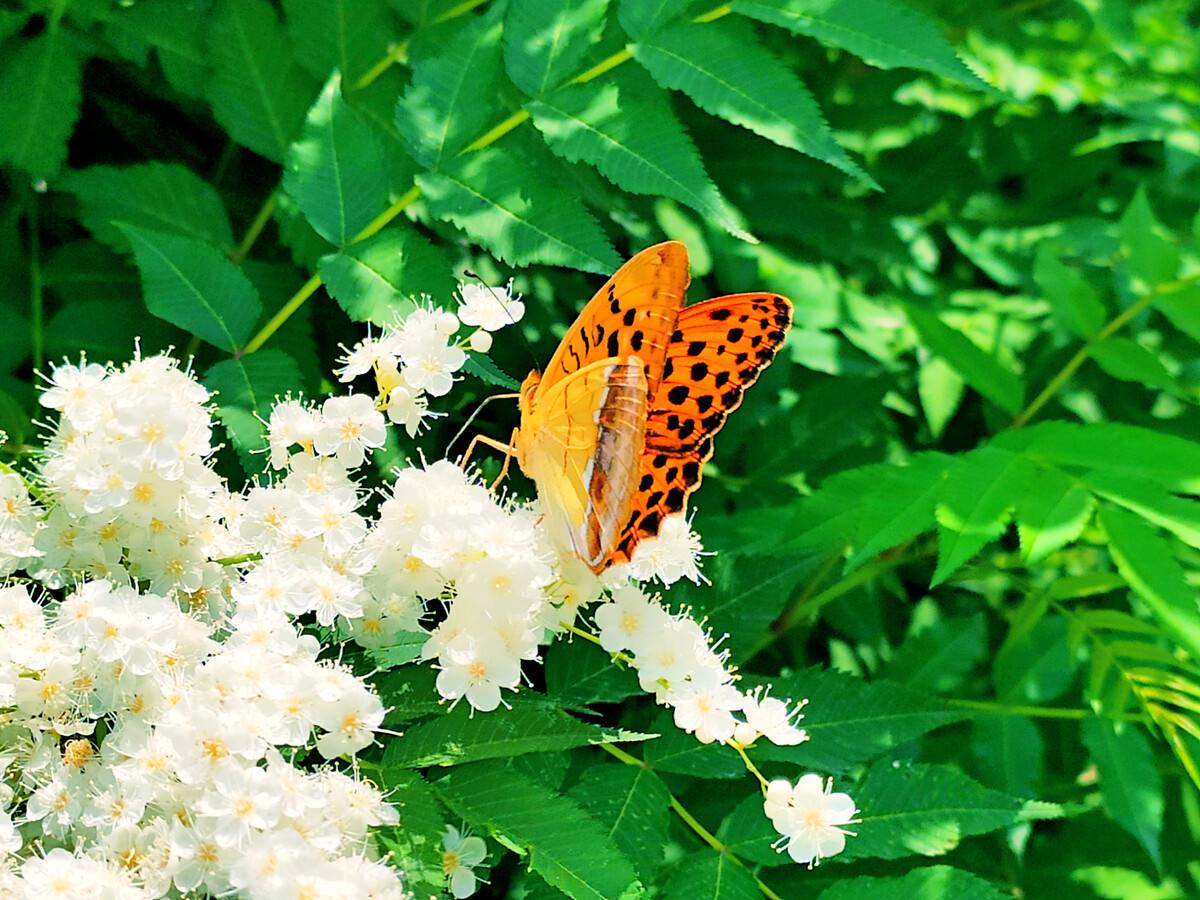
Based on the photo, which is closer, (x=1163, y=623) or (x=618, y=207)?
(x=1163, y=623)

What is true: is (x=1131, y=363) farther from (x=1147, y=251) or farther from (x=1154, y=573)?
(x=1154, y=573)

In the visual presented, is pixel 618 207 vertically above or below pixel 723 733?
above

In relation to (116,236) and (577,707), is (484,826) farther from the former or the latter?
(116,236)

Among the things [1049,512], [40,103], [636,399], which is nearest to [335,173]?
[40,103]

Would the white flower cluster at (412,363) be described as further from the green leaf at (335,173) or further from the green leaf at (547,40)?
the green leaf at (547,40)

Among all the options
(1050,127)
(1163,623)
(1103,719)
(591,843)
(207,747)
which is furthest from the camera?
(1050,127)

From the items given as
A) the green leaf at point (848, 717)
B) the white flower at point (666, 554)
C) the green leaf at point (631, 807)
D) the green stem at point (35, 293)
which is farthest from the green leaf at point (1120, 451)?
the green stem at point (35, 293)

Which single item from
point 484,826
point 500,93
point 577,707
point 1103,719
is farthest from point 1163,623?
point 500,93
